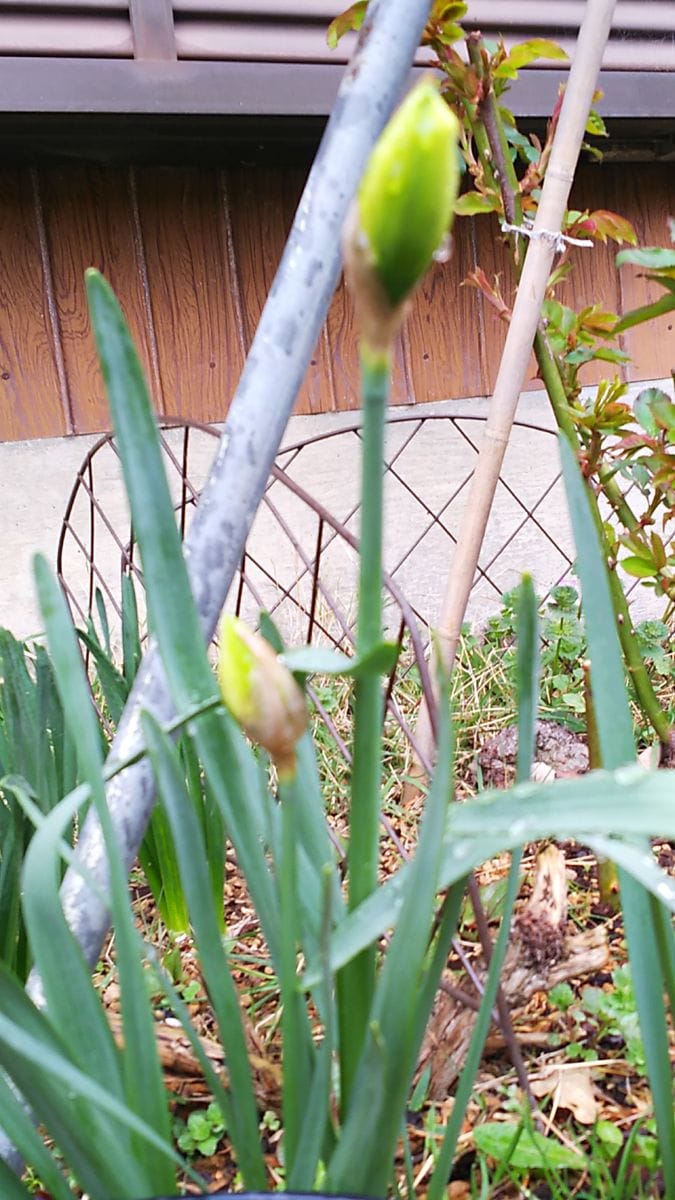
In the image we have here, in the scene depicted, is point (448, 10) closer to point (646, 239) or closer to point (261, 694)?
point (261, 694)

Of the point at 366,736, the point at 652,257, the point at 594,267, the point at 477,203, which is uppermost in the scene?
the point at 594,267

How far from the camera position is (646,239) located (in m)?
2.08

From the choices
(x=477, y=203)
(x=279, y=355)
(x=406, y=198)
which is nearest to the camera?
(x=406, y=198)

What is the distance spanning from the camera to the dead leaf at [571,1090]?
2.20ft

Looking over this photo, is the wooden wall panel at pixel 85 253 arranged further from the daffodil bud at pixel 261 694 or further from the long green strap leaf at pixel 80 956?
the daffodil bud at pixel 261 694

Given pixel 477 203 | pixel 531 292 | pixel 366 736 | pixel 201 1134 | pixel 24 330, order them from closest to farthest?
1. pixel 366 736
2. pixel 201 1134
3. pixel 531 292
4. pixel 477 203
5. pixel 24 330

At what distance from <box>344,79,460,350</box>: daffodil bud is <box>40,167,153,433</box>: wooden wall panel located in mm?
1604

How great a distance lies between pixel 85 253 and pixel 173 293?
0.60ft

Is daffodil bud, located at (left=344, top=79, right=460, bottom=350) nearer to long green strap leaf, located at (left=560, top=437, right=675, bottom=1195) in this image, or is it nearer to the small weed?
long green strap leaf, located at (left=560, top=437, right=675, bottom=1195)

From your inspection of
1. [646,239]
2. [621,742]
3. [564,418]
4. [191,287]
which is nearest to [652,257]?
[564,418]

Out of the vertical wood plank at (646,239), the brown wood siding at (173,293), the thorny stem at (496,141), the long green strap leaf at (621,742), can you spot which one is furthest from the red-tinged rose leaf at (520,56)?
the vertical wood plank at (646,239)

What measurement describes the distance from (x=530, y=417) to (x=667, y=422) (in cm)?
124

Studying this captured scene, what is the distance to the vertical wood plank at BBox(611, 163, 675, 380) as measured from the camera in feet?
6.69

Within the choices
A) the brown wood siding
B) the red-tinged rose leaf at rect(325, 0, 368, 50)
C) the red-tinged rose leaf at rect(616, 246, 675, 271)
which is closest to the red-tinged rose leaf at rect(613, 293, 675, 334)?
the red-tinged rose leaf at rect(616, 246, 675, 271)
